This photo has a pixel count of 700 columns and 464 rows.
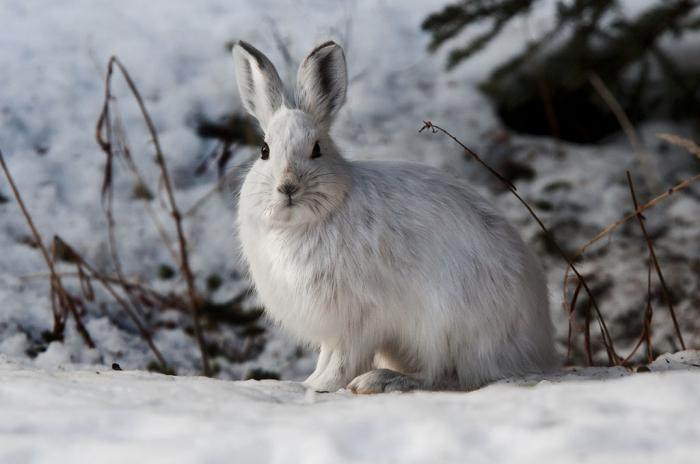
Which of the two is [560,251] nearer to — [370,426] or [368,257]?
[368,257]

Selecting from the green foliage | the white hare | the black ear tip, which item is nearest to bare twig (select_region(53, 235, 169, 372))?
the white hare

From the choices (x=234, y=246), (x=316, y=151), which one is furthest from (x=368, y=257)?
(x=234, y=246)

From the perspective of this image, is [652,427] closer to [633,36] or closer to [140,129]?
[633,36]

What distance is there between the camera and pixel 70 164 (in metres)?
4.39

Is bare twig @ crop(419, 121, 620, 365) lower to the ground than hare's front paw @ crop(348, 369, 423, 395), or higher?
higher

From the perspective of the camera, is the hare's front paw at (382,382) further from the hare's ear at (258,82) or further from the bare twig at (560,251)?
the hare's ear at (258,82)

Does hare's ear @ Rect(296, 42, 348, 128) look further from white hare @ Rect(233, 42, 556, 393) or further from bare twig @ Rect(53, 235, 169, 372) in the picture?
bare twig @ Rect(53, 235, 169, 372)

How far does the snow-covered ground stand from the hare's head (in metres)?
0.52

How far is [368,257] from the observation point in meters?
2.72

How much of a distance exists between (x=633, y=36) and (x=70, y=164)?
276 cm

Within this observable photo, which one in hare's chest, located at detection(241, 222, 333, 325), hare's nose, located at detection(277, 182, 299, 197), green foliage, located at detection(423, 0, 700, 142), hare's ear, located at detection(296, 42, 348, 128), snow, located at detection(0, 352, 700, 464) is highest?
green foliage, located at detection(423, 0, 700, 142)

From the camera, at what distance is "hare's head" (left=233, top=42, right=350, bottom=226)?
2.67m

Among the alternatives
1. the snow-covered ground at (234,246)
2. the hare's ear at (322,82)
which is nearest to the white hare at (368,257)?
the hare's ear at (322,82)

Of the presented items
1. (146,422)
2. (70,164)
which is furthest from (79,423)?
(70,164)
